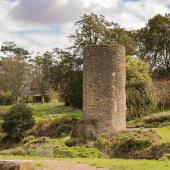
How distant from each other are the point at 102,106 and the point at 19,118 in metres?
14.8

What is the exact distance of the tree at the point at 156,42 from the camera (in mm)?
66000

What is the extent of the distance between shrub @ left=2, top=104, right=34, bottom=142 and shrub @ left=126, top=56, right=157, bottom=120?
864 cm

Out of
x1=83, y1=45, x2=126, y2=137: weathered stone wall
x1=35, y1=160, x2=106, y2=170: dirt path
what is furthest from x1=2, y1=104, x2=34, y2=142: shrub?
x1=35, y1=160, x2=106, y2=170: dirt path

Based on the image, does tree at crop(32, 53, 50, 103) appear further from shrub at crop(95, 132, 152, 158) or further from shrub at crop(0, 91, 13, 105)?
shrub at crop(95, 132, 152, 158)

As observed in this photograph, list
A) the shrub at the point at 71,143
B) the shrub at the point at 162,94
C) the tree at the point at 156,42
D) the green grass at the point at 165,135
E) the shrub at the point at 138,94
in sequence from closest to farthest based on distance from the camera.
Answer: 1. the green grass at the point at 165,135
2. the shrub at the point at 71,143
3. the shrub at the point at 138,94
4. the shrub at the point at 162,94
5. the tree at the point at 156,42

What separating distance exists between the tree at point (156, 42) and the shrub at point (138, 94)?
24.2 metres

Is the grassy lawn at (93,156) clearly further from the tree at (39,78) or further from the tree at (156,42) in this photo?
the tree at (39,78)

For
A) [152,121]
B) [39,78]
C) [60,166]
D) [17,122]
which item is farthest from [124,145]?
[39,78]

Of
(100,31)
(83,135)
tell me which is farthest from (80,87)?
(83,135)

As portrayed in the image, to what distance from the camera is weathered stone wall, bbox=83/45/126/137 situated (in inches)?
1121

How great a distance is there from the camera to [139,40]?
224ft

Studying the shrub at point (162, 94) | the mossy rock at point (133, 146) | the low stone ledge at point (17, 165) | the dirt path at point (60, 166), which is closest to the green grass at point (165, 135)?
the mossy rock at point (133, 146)

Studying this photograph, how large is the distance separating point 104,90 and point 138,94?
13505 millimetres

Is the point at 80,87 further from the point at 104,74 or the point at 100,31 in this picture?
the point at 104,74
